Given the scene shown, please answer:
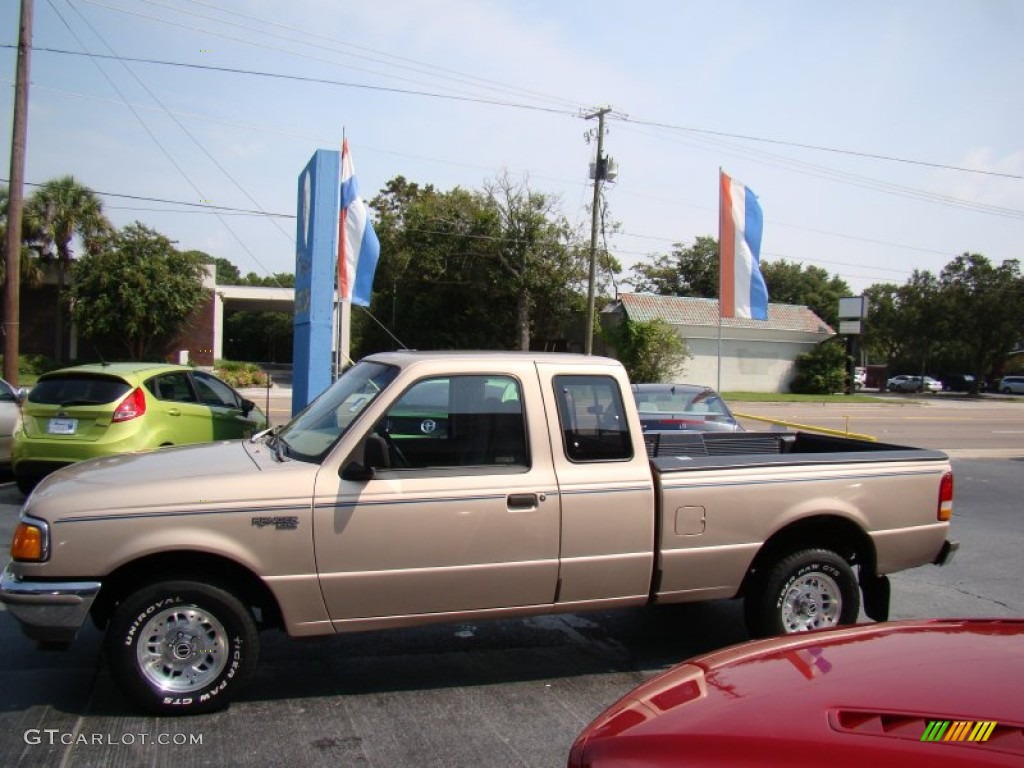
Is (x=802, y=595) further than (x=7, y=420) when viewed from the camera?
No

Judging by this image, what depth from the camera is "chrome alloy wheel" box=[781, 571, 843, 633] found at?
530cm

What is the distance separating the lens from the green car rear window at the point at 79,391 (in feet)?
30.0

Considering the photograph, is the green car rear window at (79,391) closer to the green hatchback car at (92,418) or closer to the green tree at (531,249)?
the green hatchback car at (92,418)

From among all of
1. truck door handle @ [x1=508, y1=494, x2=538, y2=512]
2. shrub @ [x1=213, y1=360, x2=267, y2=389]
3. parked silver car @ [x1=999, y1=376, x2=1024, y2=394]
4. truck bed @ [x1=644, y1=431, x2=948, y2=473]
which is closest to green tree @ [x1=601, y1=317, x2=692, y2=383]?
shrub @ [x1=213, y1=360, x2=267, y2=389]

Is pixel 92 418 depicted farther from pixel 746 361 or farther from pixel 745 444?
pixel 746 361

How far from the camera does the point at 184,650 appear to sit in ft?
14.0

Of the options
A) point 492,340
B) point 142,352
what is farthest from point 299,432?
point 492,340

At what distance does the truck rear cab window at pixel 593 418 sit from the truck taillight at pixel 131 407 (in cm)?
607

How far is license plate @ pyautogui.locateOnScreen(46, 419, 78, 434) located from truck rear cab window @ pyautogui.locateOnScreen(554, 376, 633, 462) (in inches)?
253

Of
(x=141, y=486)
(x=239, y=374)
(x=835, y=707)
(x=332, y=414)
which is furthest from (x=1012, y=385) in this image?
(x=835, y=707)

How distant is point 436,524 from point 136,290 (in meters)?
32.0

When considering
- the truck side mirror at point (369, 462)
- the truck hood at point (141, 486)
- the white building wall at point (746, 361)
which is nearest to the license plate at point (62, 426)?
the truck hood at point (141, 486)

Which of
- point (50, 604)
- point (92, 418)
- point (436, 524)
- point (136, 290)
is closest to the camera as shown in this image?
point (50, 604)

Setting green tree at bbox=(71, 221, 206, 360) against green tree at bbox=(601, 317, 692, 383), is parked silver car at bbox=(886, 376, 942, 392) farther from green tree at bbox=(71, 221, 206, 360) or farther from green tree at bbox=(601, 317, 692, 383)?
green tree at bbox=(71, 221, 206, 360)
